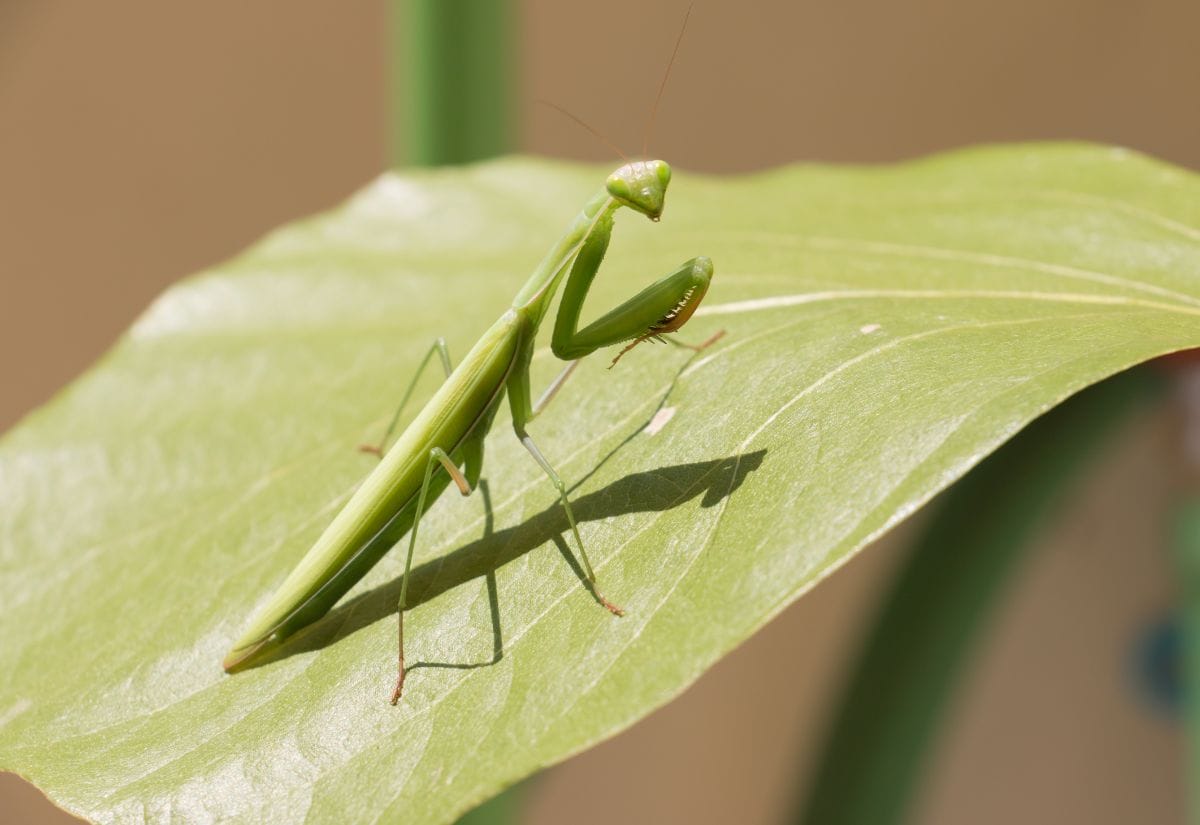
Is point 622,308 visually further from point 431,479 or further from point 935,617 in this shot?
point 935,617

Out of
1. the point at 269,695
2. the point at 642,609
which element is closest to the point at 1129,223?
the point at 642,609

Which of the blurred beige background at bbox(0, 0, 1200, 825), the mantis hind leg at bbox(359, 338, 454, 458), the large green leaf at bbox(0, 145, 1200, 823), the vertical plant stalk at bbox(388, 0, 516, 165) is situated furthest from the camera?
the blurred beige background at bbox(0, 0, 1200, 825)

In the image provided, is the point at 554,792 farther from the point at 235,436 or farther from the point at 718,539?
the point at 718,539

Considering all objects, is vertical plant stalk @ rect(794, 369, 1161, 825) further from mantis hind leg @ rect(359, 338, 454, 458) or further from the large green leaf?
mantis hind leg @ rect(359, 338, 454, 458)

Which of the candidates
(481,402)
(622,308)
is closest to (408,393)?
(481,402)

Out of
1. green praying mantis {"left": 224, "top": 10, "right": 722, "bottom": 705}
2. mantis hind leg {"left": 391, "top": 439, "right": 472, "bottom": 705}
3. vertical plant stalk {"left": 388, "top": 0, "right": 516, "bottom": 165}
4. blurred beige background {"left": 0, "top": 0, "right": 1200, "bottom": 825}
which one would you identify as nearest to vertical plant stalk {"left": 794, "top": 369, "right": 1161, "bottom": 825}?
green praying mantis {"left": 224, "top": 10, "right": 722, "bottom": 705}

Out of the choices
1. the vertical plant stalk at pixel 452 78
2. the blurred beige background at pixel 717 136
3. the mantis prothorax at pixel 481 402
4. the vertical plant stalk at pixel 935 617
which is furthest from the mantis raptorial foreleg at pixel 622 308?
the blurred beige background at pixel 717 136
